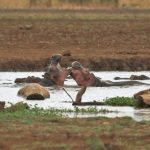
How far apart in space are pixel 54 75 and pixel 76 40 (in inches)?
649

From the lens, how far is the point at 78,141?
1399cm

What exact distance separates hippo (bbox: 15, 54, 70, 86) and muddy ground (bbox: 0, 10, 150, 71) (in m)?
5.13

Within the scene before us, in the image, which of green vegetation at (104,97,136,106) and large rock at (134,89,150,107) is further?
green vegetation at (104,97,136,106)

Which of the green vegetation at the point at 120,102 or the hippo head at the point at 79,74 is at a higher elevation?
the hippo head at the point at 79,74

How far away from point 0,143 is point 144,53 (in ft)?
71.7

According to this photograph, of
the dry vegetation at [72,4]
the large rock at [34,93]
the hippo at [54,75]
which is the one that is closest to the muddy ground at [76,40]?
the hippo at [54,75]

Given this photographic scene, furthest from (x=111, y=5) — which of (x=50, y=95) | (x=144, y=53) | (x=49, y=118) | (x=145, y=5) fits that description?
(x=49, y=118)

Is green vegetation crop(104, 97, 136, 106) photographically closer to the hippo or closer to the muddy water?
the muddy water

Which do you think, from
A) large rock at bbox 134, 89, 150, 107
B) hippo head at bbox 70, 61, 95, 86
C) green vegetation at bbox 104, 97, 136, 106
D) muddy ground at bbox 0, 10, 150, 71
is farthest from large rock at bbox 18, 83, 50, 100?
muddy ground at bbox 0, 10, 150, 71

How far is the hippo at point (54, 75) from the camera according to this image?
2102 cm

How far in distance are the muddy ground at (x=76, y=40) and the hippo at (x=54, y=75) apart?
5130mm

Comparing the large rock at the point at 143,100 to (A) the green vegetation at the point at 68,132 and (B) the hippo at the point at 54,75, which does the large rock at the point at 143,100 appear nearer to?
(B) the hippo at the point at 54,75

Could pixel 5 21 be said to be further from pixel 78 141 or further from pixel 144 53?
pixel 78 141

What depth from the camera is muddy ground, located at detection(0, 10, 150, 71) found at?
32.4 metres
